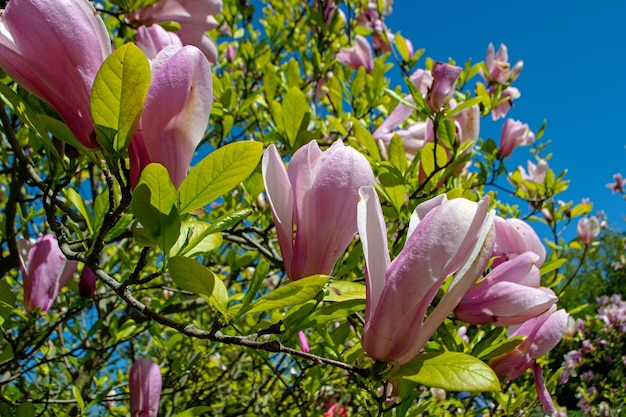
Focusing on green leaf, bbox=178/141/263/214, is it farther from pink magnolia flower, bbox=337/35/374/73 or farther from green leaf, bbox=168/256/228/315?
pink magnolia flower, bbox=337/35/374/73

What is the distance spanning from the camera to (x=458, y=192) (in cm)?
99

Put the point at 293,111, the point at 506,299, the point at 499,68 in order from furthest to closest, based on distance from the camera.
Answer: the point at 499,68 < the point at 293,111 < the point at 506,299

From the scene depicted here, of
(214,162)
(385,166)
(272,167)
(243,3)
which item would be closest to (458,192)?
(385,166)

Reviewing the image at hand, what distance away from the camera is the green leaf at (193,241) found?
0.63 m

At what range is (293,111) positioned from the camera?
112 centimetres

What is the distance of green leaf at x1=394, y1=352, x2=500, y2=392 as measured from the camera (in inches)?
19.5

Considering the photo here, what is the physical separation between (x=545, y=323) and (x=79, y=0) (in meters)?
0.74

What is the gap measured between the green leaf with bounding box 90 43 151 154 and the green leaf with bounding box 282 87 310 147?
2.03 feet

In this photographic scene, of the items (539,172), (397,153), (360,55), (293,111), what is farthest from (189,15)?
(539,172)

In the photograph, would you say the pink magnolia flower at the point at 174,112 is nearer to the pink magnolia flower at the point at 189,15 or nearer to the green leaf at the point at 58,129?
the green leaf at the point at 58,129

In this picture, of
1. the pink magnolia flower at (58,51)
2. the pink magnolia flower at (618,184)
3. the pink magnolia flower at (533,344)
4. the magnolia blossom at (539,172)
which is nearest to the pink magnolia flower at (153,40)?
the pink magnolia flower at (58,51)

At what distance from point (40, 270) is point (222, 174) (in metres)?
0.74

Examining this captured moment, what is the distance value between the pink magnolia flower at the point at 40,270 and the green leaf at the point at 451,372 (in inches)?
33.3

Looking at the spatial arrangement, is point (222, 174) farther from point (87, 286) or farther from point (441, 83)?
point (87, 286)
